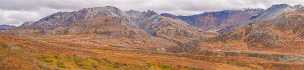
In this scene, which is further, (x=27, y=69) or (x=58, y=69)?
(x=58, y=69)

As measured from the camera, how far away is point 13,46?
630 ft

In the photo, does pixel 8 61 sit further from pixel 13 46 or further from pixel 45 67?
pixel 13 46

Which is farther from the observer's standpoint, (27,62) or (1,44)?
(1,44)

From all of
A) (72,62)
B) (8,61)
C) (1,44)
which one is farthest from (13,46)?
(8,61)

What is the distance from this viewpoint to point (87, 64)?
651 ft

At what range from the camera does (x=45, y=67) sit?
166m

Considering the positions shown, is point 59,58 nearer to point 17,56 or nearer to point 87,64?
point 87,64

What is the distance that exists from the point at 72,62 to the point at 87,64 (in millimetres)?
5171

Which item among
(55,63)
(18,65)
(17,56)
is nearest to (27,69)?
(18,65)

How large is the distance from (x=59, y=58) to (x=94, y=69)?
1401cm

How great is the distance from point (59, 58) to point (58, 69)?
84.1 ft

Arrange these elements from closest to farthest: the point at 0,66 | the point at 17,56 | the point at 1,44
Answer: the point at 0,66
the point at 17,56
the point at 1,44

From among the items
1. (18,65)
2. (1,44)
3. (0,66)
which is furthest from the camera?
(1,44)

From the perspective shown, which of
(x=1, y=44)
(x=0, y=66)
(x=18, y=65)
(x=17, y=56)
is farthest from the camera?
(x=1, y=44)
